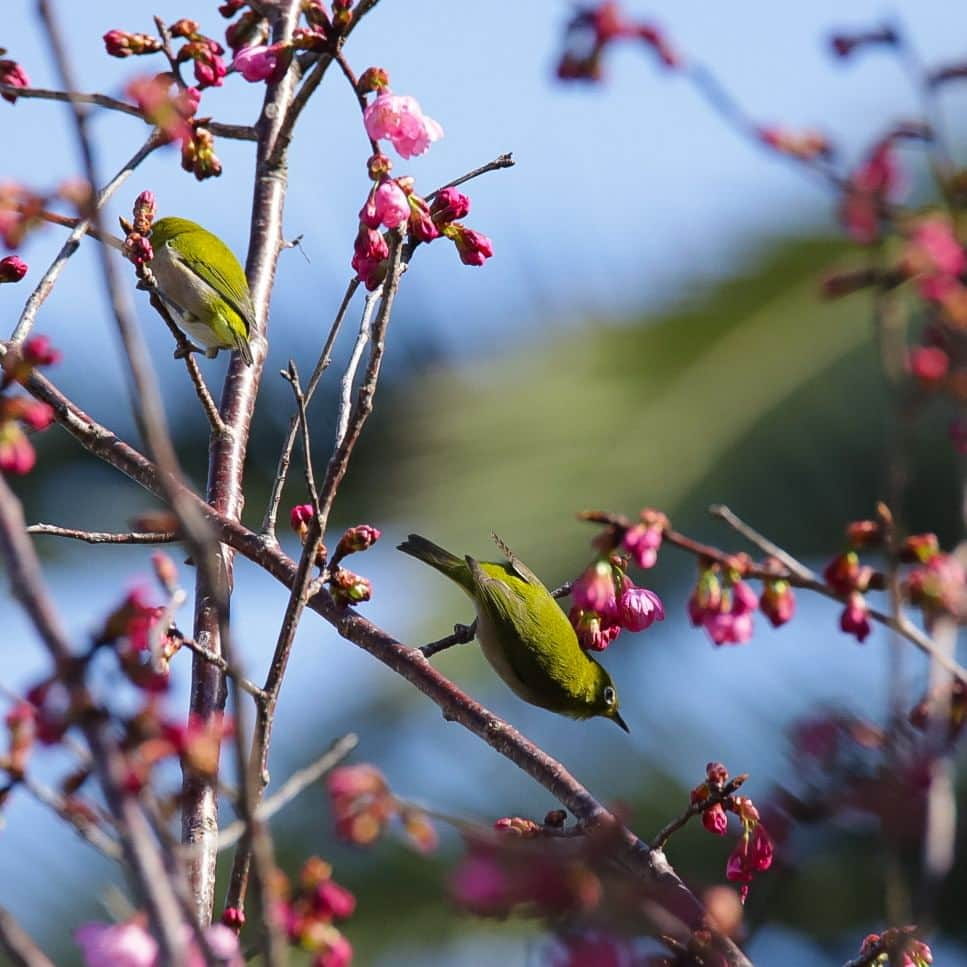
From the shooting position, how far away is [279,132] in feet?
11.6

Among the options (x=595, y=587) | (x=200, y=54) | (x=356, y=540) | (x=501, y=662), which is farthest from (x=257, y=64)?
(x=501, y=662)

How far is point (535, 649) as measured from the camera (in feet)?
13.7

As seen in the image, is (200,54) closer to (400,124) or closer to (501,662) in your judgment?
(400,124)

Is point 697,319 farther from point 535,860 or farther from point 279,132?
point 535,860

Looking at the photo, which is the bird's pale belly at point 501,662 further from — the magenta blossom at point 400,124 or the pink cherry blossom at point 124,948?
the pink cherry blossom at point 124,948

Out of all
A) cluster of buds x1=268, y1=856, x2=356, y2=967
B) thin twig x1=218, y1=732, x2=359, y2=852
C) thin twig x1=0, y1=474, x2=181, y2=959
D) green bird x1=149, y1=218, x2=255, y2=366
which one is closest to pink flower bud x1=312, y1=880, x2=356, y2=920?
cluster of buds x1=268, y1=856, x2=356, y2=967

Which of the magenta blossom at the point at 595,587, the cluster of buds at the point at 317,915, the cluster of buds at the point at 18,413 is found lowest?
the cluster of buds at the point at 317,915

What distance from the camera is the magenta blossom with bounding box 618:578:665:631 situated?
9.24 feet

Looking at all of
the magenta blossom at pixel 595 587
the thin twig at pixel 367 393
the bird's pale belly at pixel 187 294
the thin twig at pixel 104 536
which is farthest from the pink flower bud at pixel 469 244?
the bird's pale belly at pixel 187 294

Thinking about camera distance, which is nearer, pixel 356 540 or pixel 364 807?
pixel 364 807

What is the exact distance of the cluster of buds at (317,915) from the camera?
157 cm

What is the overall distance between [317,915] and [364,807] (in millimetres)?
162

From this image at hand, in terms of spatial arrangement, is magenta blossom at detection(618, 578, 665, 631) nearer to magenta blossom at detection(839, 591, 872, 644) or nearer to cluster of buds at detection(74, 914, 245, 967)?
magenta blossom at detection(839, 591, 872, 644)

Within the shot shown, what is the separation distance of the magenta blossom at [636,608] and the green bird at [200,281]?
2.15 meters
